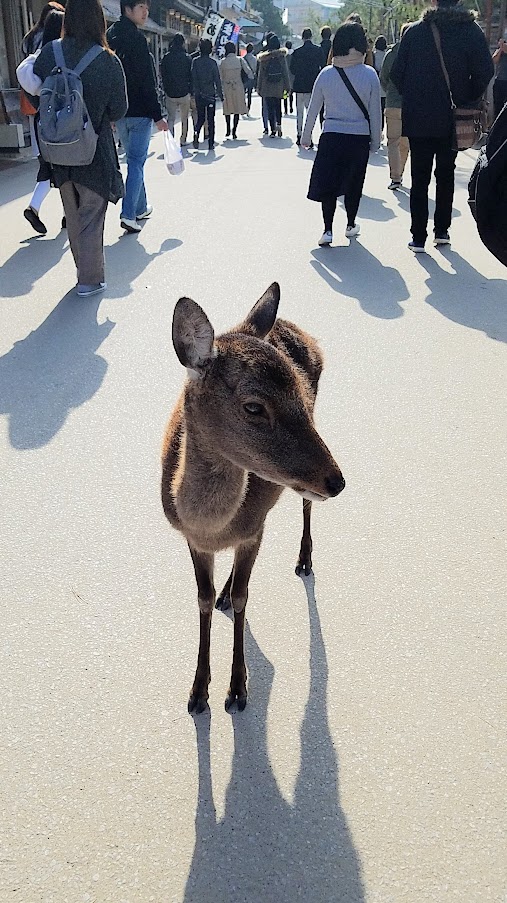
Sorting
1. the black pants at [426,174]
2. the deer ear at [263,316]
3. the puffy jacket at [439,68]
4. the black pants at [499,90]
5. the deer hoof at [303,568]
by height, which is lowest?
the deer hoof at [303,568]

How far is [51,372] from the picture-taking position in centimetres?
547

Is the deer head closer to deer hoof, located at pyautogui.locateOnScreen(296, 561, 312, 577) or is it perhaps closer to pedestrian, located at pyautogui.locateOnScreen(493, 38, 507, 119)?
deer hoof, located at pyautogui.locateOnScreen(296, 561, 312, 577)

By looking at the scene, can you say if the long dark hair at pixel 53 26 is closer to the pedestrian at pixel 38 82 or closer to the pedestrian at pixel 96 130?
the pedestrian at pixel 38 82

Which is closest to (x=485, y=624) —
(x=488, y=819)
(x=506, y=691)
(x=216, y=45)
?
(x=506, y=691)

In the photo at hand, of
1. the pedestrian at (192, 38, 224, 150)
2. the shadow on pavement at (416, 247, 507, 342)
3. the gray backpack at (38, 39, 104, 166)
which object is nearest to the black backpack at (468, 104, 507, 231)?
the shadow on pavement at (416, 247, 507, 342)

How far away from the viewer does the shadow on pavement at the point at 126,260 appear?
7.34m

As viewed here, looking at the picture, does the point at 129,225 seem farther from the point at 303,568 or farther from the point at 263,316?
the point at 263,316

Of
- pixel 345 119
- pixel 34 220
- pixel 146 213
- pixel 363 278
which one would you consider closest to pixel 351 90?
pixel 345 119

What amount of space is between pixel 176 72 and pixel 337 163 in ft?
31.1

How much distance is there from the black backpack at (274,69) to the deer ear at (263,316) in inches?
741

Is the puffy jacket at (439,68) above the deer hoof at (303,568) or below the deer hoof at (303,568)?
above

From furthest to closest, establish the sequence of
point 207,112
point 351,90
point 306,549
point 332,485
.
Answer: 1. point 207,112
2. point 351,90
3. point 306,549
4. point 332,485

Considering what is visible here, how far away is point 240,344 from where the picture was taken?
2377 mm

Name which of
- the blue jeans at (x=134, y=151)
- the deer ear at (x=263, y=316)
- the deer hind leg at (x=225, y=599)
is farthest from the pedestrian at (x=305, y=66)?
the deer ear at (x=263, y=316)
